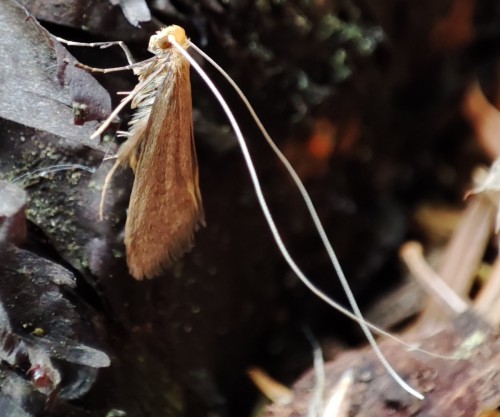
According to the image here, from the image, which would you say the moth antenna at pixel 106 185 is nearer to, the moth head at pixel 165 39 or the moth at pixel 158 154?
the moth at pixel 158 154

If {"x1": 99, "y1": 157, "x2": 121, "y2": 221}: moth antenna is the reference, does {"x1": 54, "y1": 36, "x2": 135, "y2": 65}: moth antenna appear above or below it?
above

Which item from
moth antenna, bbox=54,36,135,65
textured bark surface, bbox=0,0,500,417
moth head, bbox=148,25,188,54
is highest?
moth antenna, bbox=54,36,135,65

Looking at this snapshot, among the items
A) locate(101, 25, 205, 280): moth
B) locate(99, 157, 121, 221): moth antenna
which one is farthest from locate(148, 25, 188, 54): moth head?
locate(99, 157, 121, 221): moth antenna

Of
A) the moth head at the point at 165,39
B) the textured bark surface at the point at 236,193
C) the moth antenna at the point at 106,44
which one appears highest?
the moth antenna at the point at 106,44

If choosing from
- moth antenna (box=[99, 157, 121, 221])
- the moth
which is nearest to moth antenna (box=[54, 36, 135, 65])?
the moth

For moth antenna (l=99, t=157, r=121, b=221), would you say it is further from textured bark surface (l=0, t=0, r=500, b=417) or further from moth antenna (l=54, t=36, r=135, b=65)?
moth antenna (l=54, t=36, r=135, b=65)

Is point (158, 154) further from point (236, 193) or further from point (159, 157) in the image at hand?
point (236, 193)

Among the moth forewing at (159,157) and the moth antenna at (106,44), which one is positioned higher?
the moth antenna at (106,44)

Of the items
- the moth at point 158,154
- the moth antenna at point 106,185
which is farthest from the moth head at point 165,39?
the moth antenna at point 106,185
